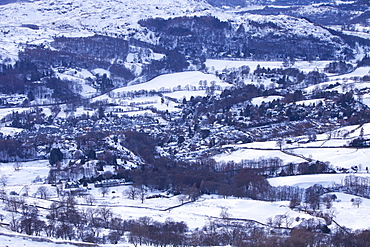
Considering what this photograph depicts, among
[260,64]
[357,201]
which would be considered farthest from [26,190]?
[260,64]

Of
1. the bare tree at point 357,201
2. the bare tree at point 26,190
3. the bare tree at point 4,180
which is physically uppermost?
the bare tree at point 357,201

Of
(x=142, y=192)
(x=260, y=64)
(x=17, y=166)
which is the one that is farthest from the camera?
(x=260, y=64)

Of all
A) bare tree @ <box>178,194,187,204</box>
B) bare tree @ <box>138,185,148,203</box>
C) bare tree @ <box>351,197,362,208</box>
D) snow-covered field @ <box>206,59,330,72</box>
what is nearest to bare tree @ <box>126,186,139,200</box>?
bare tree @ <box>138,185,148,203</box>

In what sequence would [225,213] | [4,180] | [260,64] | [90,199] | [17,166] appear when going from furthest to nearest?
[260,64]
[17,166]
[4,180]
[90,199]
[225,213]

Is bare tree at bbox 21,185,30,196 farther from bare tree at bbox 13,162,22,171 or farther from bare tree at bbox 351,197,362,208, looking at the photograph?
bare tree at bbox 351,197,362,208

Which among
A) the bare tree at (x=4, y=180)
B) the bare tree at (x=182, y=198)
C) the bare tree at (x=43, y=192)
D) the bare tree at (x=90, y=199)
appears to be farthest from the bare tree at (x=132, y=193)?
the bare tree at (x=4, y=180)

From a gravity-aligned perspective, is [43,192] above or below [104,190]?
below

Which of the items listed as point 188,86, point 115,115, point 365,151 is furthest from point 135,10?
point 365,151

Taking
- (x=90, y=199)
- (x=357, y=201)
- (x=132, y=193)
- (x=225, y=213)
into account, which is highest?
(x=357, y=201)

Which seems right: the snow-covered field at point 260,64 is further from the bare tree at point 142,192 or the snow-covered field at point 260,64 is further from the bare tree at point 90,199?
the bare tree at point 90,199

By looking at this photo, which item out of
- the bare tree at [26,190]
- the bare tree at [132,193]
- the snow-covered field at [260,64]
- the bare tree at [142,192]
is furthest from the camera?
the snow-covered field at [260,64]

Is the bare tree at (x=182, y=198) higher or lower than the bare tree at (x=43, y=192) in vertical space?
higher

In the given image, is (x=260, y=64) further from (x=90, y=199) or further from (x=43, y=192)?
(x=90, y=199)

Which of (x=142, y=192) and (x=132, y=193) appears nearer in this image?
(x=142, y=192)
